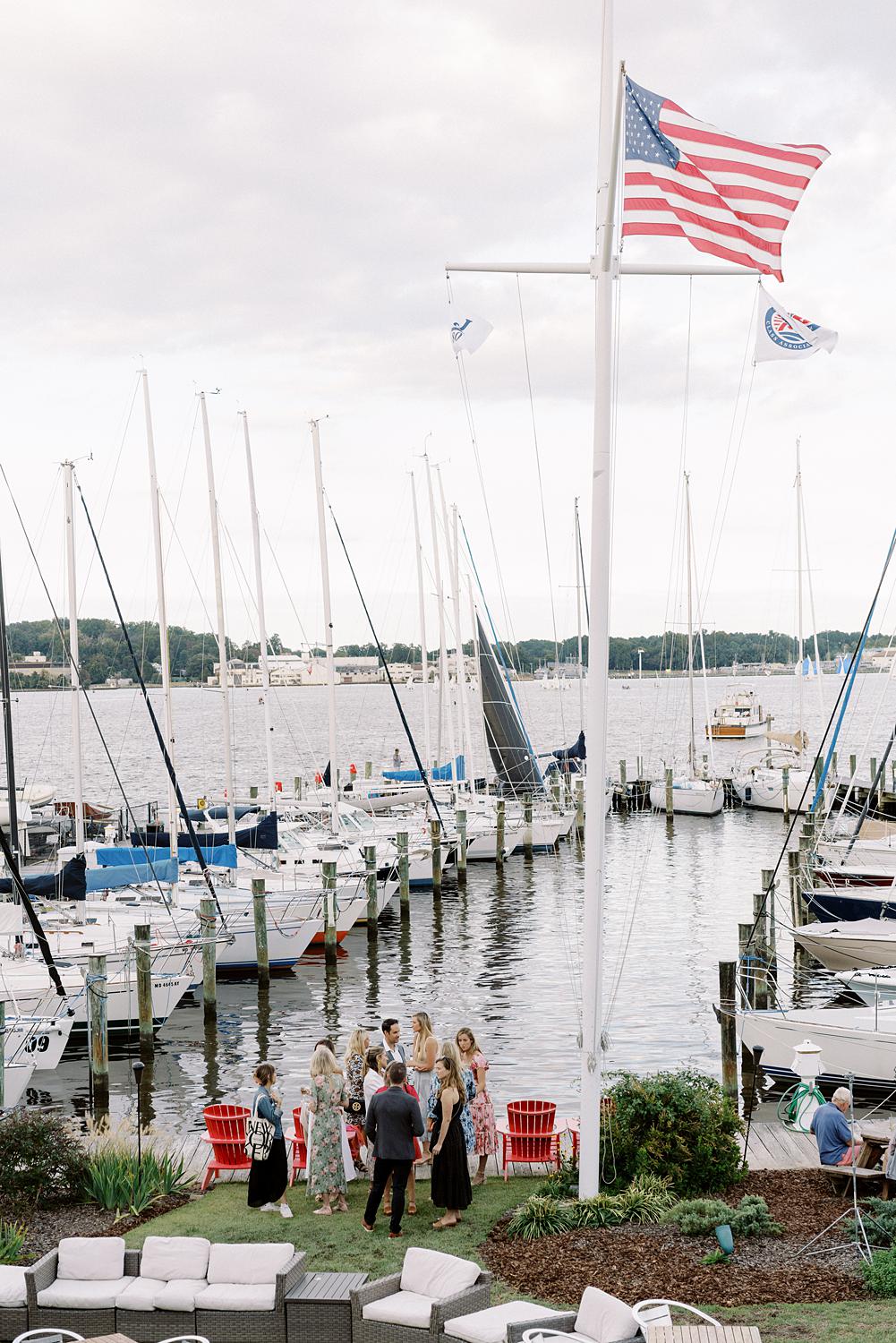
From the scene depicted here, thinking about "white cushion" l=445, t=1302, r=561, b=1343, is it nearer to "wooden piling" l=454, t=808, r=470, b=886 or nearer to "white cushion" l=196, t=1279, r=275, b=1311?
"white cushion" l=196, t=1279, r=275, b=1311

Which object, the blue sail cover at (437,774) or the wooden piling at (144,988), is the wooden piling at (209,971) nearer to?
the wooden piling at (144,988)

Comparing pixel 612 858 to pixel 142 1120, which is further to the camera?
pixel 612 858

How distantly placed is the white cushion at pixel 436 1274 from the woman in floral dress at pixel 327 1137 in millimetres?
3039

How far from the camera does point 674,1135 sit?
12.0 m

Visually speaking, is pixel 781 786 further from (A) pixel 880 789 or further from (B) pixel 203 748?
(B) pixel 203 748

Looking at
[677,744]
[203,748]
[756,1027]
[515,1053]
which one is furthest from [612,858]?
[203,748]

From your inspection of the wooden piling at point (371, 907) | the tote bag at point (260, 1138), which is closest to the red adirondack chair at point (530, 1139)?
the tote bag at point (260, 1138)

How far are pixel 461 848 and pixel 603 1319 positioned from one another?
1185 inches

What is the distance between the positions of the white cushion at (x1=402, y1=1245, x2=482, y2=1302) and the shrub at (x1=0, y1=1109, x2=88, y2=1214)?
181 inches

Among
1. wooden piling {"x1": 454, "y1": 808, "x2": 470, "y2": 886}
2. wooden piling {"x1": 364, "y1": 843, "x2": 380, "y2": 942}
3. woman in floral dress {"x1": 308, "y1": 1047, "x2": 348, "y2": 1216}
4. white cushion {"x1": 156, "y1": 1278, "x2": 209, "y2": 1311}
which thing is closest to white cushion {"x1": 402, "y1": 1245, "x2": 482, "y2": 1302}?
white cushion {"x1": 156, "y1": 1278, "x2": 209, "y2": 1311}

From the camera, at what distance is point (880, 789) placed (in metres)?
46.5

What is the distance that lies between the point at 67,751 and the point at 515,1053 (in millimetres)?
122632

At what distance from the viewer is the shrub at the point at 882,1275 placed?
9.70m

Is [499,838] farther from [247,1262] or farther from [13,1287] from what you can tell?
[13,1287]
